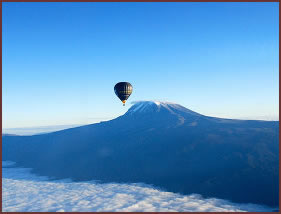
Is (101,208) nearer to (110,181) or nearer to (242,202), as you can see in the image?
(110,181)

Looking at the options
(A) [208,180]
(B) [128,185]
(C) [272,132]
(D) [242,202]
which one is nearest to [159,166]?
(B) [128,185]

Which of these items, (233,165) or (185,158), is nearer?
(233,165)

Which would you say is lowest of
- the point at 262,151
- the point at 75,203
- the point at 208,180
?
the point at 75,203

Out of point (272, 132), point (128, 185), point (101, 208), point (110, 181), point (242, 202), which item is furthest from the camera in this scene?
point (272, 132)

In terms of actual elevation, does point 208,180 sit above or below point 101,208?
above

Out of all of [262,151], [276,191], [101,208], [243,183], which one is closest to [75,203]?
[101,208]

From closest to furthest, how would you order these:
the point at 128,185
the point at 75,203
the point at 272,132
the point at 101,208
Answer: the point at 101,208, the point at 75,203, the point at 128,185, the point at 272,132
